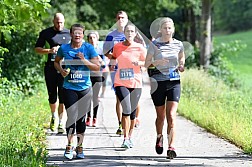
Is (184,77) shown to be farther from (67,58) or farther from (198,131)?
(67,58)

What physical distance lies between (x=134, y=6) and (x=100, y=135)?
24.5 meters

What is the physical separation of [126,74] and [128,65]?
0.15 metres

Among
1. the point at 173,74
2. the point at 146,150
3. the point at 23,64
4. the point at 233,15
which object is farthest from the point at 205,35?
the point at 233,15

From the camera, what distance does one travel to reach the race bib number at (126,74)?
916cm

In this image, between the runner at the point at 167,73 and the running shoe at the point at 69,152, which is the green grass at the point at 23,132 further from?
the runner at the point at 167,73

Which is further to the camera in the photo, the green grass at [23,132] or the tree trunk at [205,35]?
the tree trunk at [205,35]

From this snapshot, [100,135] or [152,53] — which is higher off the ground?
[152,53]

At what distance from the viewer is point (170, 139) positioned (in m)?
8.16

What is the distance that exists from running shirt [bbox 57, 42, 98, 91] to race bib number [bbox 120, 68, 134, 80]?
3.00 feet

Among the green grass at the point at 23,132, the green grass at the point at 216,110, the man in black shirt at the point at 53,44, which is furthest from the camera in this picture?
the man in black shirt at the point at 53,44

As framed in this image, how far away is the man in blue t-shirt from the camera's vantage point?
8258mm

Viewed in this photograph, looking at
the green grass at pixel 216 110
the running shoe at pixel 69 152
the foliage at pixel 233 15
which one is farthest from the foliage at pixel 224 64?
the foliage at pixel 233 15

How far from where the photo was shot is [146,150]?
29.0ft

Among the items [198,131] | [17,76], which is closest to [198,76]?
[17,76]
